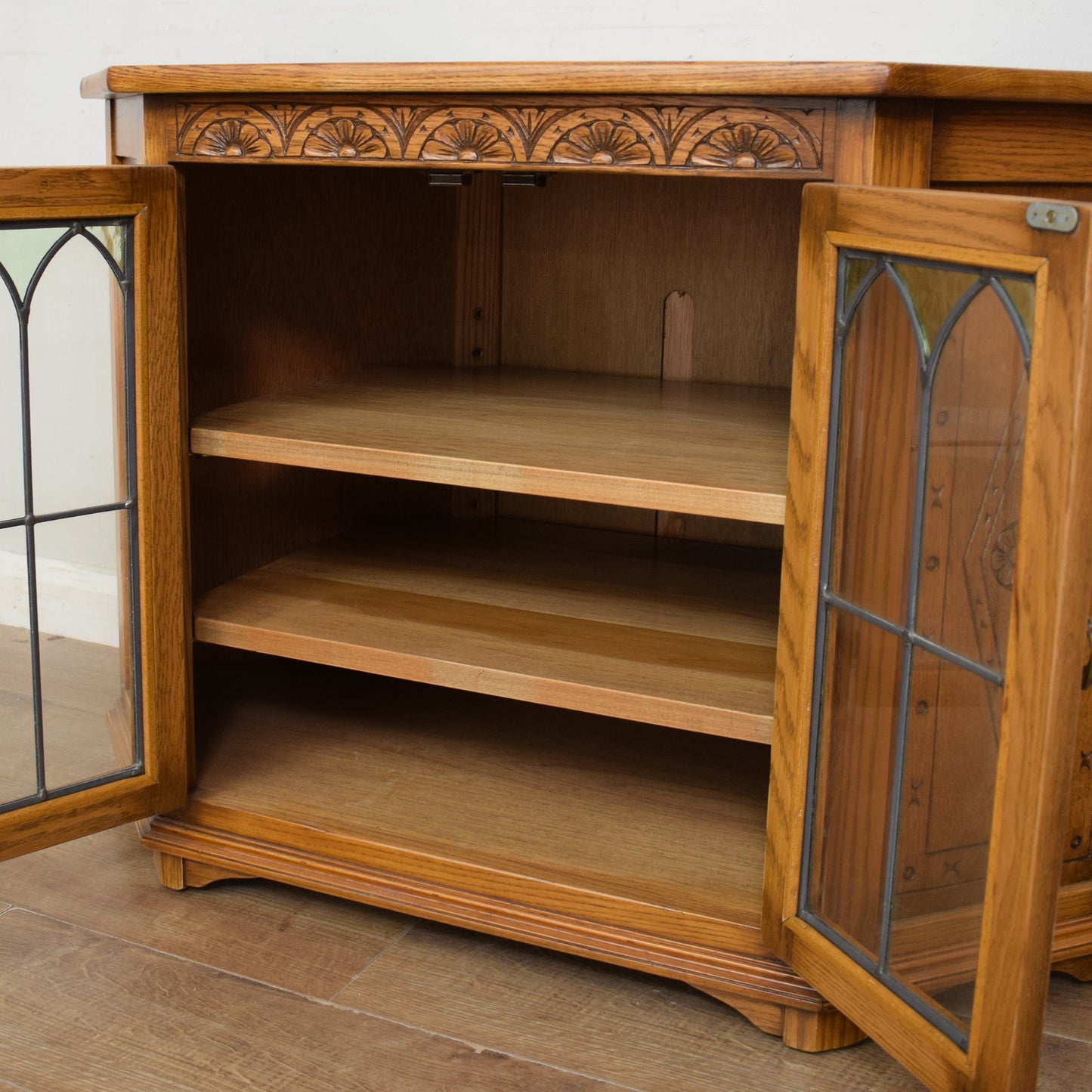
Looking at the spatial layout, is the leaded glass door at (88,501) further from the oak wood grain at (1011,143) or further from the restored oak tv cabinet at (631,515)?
the oak wood grain at (1011,143)

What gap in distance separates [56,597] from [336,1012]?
559mm

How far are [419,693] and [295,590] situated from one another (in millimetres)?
338

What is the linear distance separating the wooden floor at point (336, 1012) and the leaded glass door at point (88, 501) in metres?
0.06

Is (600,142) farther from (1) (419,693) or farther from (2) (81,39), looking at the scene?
(2) (81,39)

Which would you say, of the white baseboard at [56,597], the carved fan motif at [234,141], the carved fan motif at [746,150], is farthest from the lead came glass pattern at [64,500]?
the carved fan motif at [746,150]

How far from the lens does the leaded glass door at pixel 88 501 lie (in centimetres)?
141

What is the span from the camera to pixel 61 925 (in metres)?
1.61

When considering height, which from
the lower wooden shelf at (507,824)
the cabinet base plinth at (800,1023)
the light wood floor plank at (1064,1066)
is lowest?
the light wood floor plank at (1064,1066)

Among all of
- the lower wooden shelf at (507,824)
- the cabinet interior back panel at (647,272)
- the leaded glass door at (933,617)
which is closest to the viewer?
the leaded glass door at (933,617)

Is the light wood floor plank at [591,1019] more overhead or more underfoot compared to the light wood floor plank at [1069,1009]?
more underfoot

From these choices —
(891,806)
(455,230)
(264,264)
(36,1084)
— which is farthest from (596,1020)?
(455,230)

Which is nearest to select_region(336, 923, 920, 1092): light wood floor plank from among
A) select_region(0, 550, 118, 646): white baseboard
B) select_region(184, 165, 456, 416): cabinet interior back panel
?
select_region(0, 550, 118, 646): white baseboard

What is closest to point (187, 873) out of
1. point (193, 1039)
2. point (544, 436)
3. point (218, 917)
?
point (218, 917)

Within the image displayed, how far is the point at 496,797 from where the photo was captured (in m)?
1.68
